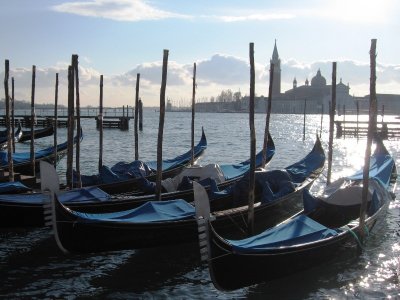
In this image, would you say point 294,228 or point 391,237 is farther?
point 391,237

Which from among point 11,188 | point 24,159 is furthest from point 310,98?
point 11,188

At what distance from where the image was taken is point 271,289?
702cm

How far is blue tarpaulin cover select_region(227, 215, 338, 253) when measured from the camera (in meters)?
6.61

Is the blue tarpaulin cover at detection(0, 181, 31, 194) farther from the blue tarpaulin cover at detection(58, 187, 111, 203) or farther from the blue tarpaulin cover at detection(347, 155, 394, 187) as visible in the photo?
the blue tarpaulin cover at detection(347, 155, 394, 187)

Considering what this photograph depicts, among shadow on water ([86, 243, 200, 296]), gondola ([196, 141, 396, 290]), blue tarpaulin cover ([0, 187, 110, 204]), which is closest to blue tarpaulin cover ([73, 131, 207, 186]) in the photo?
blue tarpaulin cover ([0, 187, 110, 204])

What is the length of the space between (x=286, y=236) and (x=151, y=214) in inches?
91.9

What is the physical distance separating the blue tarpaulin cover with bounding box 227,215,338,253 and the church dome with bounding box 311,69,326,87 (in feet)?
472

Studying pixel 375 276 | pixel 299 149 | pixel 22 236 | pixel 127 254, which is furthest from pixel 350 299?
pixel 299 149

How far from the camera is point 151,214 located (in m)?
8.32

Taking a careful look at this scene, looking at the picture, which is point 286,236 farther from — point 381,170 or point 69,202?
point 381,170

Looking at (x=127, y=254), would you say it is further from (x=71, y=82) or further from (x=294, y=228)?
(x=71, y=82)

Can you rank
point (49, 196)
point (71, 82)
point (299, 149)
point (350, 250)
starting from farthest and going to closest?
point (299, 149) < point (71, 82) < point (350, 250) < point (49, 196)

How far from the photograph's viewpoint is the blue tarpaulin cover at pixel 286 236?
6.61 meters

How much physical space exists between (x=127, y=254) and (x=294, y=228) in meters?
2.85
